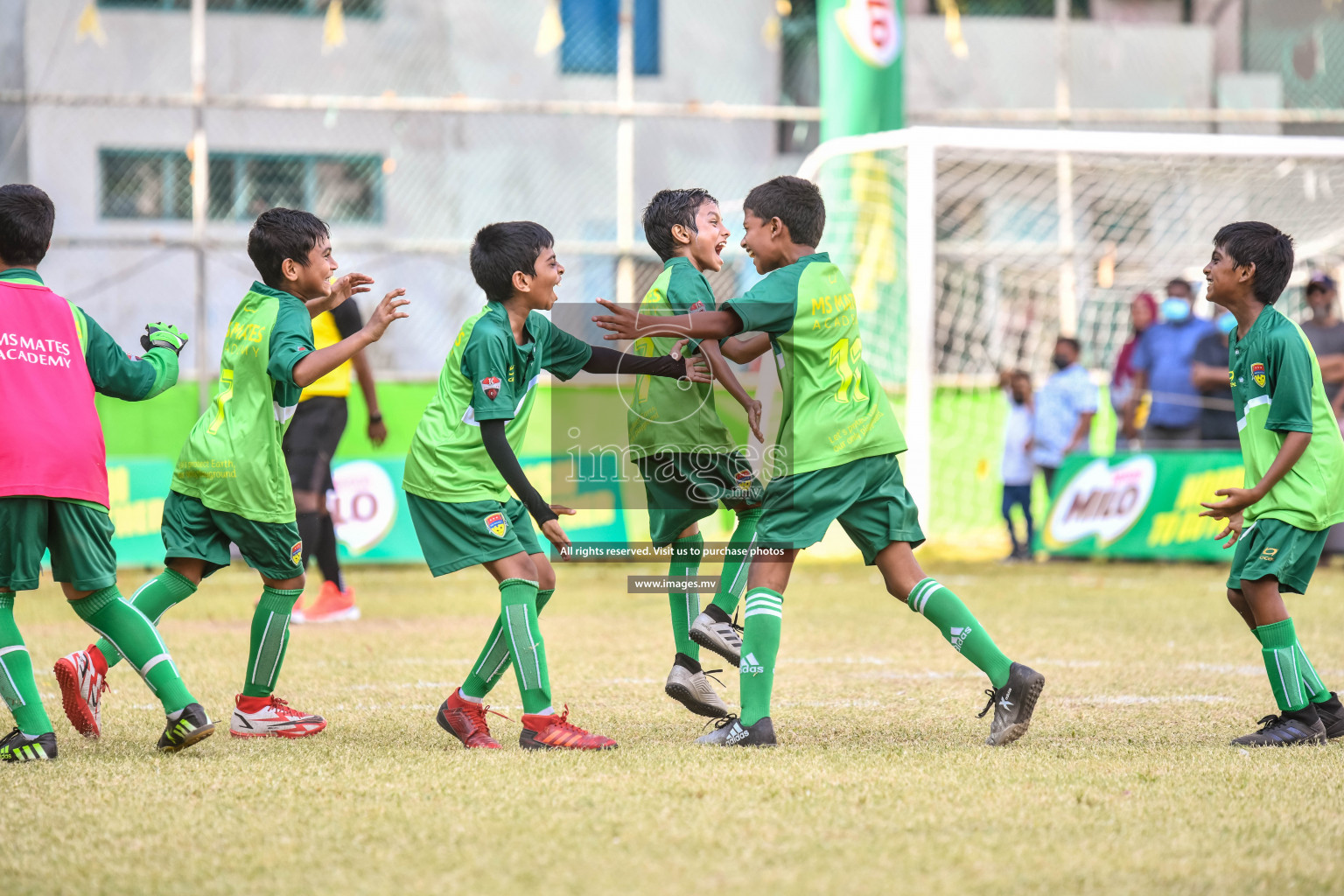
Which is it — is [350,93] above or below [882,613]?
above

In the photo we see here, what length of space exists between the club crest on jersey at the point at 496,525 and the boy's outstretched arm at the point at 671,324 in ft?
2.10

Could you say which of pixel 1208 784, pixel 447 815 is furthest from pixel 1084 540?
pixel 447 815

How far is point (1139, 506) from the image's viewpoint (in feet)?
37.4

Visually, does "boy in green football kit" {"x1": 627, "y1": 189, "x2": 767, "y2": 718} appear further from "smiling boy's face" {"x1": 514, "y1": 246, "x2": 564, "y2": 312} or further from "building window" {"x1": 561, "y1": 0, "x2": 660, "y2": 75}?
"building window" {"x1": 561, "y1": 0, "x2": 660, "y2": 75}

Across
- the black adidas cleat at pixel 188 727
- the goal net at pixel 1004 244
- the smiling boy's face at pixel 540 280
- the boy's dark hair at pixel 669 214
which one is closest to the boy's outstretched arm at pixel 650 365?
the smiling boy's face at pixel 540 280

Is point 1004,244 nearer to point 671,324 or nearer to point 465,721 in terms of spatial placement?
point 671,324

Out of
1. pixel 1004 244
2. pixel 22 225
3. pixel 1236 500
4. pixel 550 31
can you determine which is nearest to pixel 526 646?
pixel 22 225

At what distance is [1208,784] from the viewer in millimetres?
3635

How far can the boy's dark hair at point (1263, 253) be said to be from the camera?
4.45 meters

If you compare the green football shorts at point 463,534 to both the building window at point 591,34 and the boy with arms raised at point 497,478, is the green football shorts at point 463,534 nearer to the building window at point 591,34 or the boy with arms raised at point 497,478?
the boy with arms raised at point 497,478

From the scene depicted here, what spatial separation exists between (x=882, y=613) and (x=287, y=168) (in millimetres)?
8755

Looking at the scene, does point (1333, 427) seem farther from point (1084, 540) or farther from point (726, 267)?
point (726, 267)

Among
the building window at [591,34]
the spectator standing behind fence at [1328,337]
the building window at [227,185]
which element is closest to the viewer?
the spectator standing behind fence at [1328,337]

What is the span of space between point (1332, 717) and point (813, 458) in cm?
180
